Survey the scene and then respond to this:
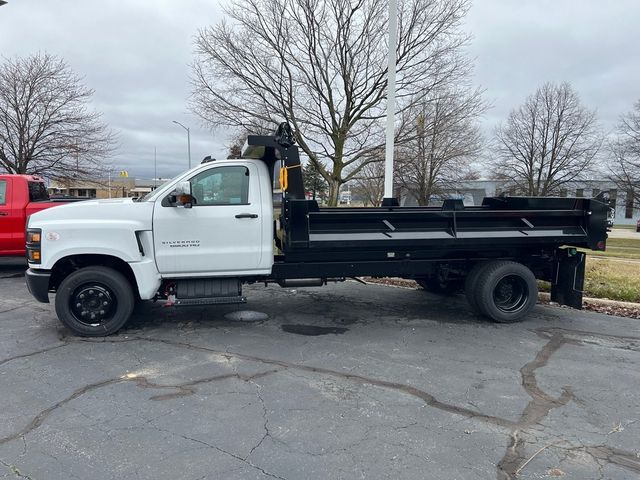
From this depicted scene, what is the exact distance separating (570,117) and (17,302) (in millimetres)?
32268

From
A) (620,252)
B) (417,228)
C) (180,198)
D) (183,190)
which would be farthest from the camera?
(620,252)

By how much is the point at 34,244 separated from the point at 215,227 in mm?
2112

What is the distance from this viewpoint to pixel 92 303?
559 centimetres

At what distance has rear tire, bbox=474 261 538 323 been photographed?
253 inches

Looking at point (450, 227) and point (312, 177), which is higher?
point (312, 177)

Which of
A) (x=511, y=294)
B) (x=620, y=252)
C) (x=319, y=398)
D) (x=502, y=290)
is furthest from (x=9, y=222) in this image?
(x=620, y=252)

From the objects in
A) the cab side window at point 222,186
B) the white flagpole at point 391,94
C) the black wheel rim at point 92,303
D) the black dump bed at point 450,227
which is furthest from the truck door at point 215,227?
the white flagpole at point 391,94

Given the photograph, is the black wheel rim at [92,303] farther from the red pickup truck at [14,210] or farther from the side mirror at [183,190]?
the red pickup truck at [14,210]

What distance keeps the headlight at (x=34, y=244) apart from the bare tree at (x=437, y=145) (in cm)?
1336

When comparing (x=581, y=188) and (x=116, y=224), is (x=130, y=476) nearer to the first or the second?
(x=116, y=224)

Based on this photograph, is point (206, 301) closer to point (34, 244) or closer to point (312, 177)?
point (34, 244)

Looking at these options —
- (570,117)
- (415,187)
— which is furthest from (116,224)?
(570,117)

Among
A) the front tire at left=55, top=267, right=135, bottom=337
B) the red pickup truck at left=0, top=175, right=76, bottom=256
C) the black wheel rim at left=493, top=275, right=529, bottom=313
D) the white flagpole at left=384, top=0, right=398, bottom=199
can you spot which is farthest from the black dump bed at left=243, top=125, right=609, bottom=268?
the red pickup truck at left=0, top=175, right=76, bottom=256

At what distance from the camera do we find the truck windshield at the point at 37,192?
376 inches
